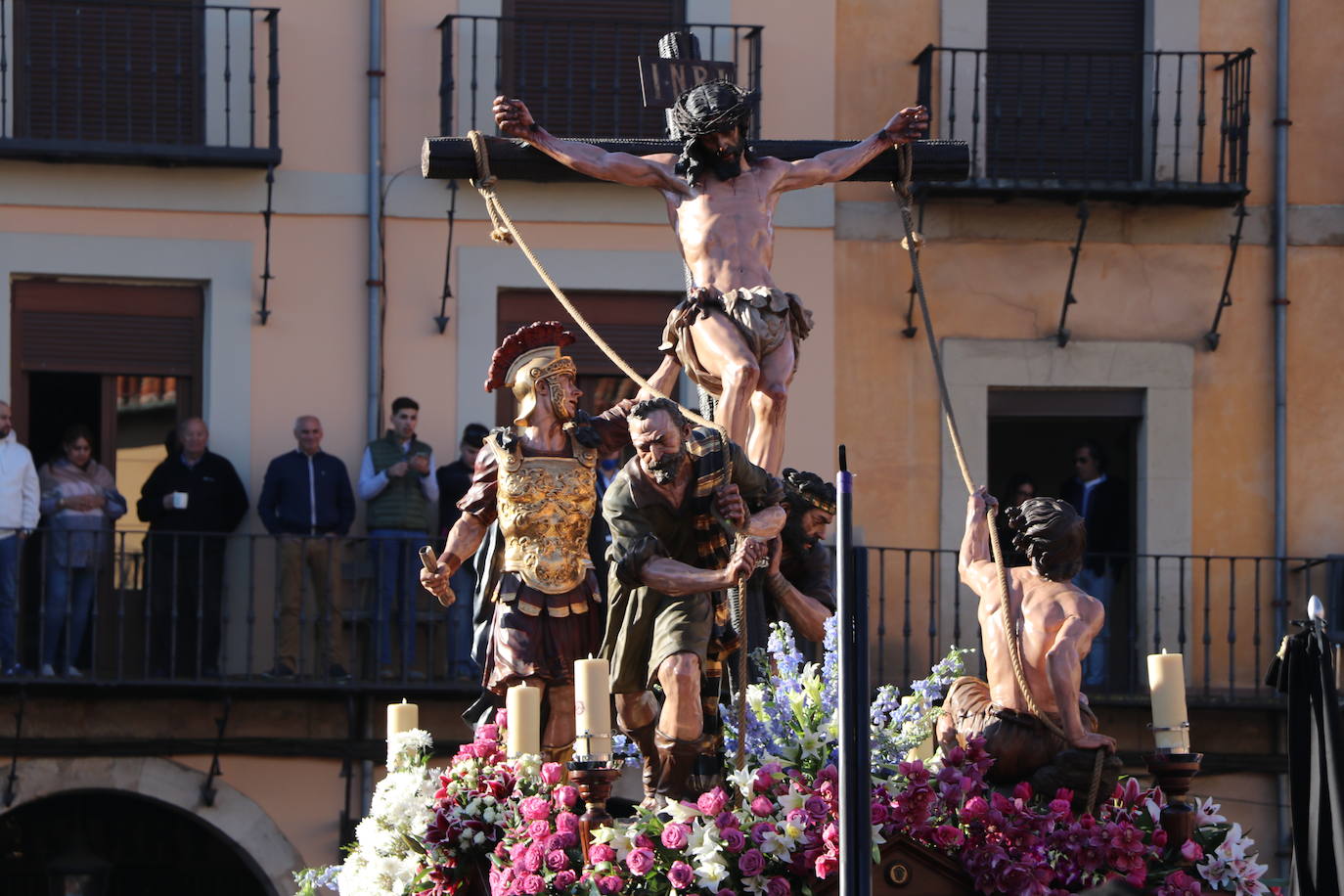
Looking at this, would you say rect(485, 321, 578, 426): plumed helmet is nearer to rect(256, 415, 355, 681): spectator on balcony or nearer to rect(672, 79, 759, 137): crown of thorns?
rect(672, 79, 759, 137): crown of thorns

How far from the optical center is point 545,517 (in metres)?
10.1

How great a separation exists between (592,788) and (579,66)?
1038 centimetres

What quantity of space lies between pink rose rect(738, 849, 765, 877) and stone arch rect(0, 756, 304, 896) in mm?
9188

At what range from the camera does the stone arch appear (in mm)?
17391

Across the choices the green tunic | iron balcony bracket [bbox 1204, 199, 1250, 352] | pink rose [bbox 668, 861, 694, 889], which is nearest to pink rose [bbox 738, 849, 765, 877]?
pink rose [bbox 668, 861, 694, 889]

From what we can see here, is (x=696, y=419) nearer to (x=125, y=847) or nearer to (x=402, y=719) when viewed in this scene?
(x=402, y=719)

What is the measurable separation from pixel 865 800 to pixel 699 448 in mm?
2150

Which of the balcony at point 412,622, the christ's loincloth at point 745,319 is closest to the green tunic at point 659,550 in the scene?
the christ's loincloth at point 745,319

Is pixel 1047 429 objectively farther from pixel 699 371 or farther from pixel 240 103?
pixel 699 371

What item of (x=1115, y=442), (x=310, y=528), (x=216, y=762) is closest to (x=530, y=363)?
(x=310, y=528)

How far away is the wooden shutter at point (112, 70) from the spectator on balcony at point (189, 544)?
1.85 m

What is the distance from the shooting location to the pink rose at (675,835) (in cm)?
866

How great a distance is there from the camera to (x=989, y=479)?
20.4 metres

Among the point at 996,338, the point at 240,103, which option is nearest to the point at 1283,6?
the point at 996,338
